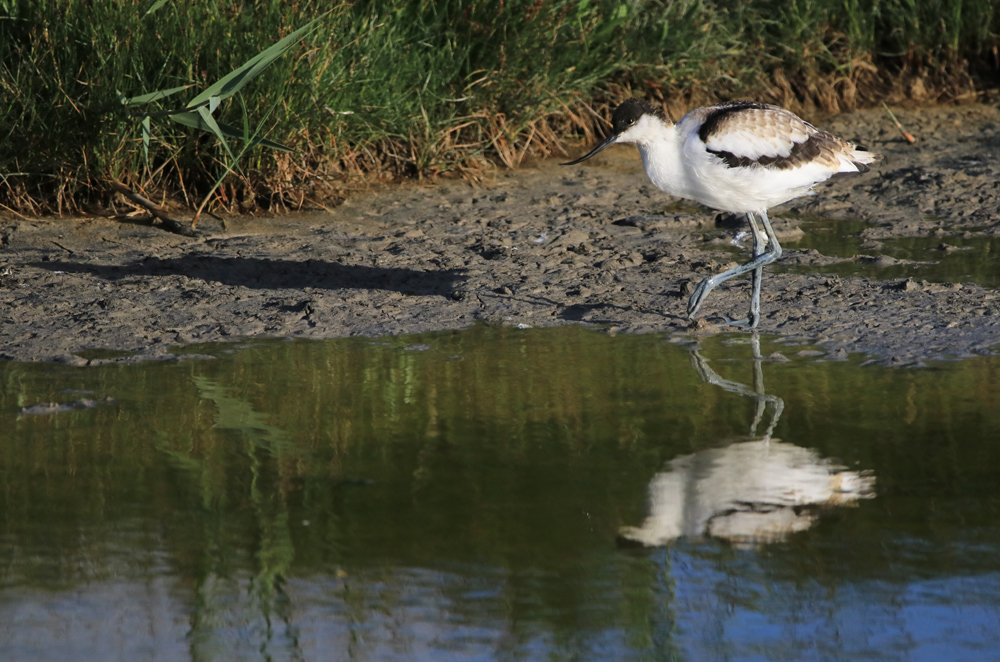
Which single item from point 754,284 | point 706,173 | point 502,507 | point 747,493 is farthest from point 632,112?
point 502,507

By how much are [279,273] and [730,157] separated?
224cm

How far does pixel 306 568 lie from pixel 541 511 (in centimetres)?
68

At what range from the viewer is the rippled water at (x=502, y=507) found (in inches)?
107

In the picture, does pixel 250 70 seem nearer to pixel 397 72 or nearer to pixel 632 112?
pixel 632 112

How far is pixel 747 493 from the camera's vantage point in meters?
3.45

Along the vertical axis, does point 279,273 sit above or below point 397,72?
below

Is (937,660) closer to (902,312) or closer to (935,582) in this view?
(935,582)

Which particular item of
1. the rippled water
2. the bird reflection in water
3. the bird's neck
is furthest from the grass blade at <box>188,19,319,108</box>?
the bird reflection in water

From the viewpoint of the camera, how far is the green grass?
648 centimetres

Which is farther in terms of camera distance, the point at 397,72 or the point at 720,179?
the point at 397,72

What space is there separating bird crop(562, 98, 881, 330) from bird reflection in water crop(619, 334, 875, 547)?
1.49 metres

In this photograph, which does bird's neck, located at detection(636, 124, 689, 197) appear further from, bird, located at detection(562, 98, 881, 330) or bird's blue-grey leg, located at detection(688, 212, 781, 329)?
bird's blue-grey leg, located at detection(688, 212, 781, 329)

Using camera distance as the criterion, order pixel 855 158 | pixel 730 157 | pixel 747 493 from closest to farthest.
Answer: pixel 747 493 → pixel 730 157 → pixel 855 158

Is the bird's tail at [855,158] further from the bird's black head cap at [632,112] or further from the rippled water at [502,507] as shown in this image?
the rippled water at [502,507]
